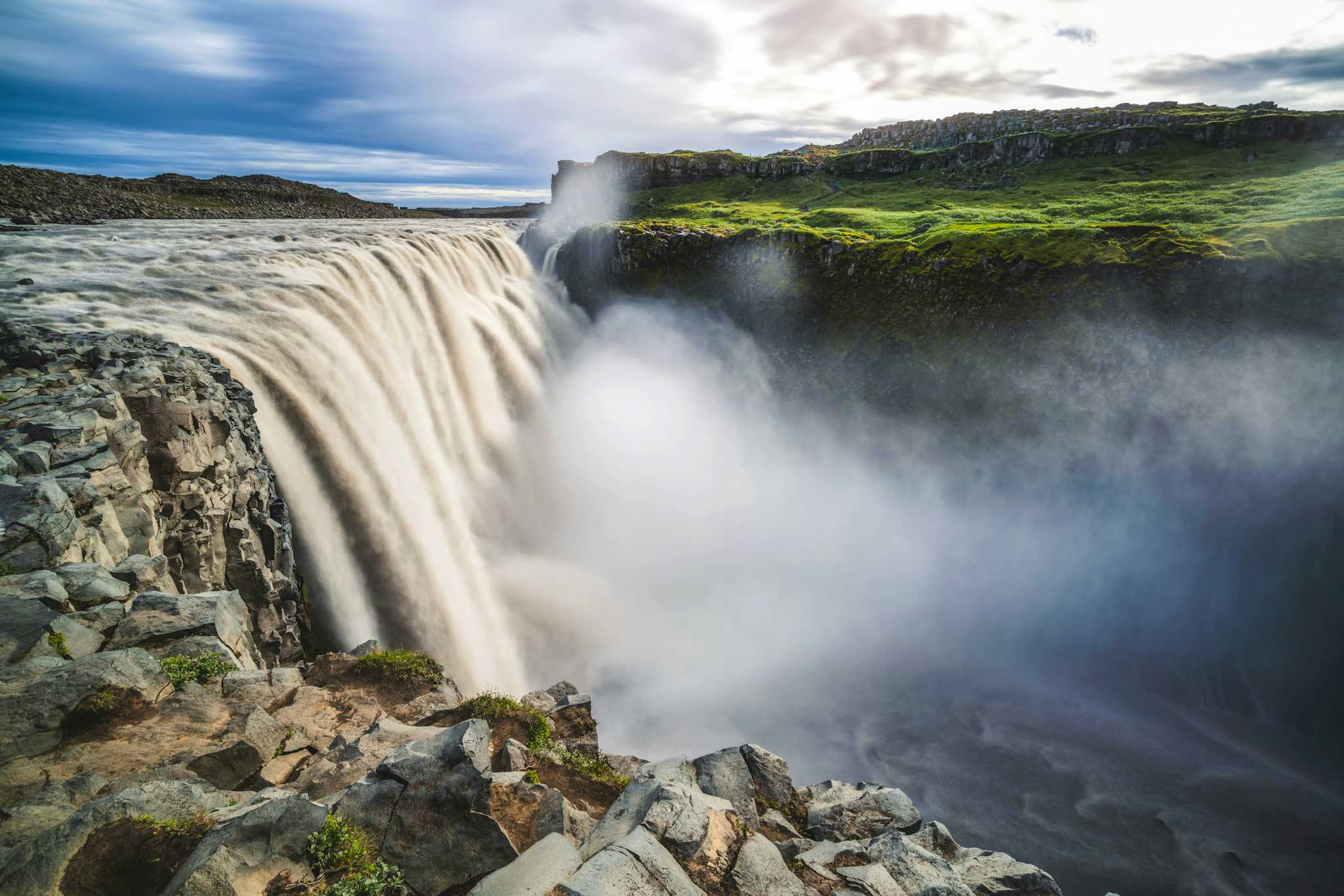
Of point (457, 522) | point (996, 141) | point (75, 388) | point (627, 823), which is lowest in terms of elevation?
point (457, 522)

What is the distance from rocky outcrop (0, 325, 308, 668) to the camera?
9781 mm

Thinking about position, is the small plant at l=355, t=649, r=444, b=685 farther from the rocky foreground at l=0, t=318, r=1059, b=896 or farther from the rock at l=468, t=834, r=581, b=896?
the rock at l=468, t=834, r=581, b=896

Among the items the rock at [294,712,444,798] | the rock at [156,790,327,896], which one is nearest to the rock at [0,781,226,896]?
the rock at [156,790,327,896]

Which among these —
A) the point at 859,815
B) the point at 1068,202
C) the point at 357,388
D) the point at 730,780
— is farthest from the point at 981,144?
the point at 730,780

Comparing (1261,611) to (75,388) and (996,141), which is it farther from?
(996,141)

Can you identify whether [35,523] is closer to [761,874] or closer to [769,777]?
[761,874]

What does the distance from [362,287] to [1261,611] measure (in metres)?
52.4

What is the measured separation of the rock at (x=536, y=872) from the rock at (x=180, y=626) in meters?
6.82

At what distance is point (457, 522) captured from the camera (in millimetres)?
27797

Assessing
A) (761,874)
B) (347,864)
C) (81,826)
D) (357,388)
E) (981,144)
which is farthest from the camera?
(981,144)

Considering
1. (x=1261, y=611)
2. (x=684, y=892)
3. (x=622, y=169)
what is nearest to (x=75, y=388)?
(x=684, y=892)

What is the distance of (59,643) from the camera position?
8.45m

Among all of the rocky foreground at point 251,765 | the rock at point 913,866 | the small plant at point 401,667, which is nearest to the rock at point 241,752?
the rocky foreground at point 251,765

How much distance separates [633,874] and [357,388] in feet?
76.3
